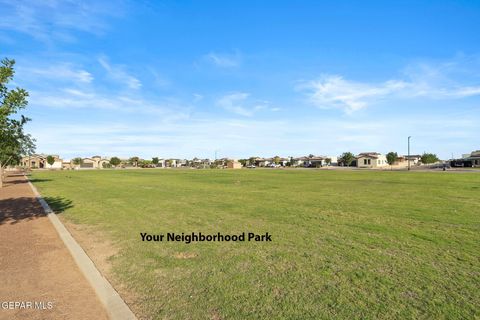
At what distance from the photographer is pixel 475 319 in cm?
409

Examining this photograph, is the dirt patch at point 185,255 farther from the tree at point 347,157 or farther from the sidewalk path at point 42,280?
the tree at point 347,157

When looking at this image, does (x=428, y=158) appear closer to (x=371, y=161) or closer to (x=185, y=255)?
(x=371, y=161)

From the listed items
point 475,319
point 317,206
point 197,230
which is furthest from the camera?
point 317,206

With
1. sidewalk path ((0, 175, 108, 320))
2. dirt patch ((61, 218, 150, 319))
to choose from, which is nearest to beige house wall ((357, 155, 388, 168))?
dirt patch ((61, 218, 150, 319))

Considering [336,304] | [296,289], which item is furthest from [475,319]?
[296,289]

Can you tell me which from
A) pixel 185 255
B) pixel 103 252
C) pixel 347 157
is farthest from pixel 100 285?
pixel 347 157

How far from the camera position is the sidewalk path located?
4508 millimetres

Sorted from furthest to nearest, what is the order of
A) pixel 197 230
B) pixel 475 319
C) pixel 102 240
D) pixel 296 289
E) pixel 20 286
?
1. pixel 197 230
2. pixel 102 240
3. pixel 20 286
4. pixel 296 289
5. pixel 475 319

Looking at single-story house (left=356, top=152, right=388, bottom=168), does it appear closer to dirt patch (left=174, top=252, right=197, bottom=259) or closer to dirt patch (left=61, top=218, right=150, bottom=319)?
dirt patch (left=61, top=218, right=150, bottom=319)

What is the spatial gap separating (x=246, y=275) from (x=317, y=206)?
8.95 m

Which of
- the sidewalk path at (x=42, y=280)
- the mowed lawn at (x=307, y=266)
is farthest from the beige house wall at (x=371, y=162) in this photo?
the sidewalk path at (x=42, y=280)

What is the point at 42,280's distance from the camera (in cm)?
569

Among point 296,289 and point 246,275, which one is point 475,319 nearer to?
point 296,289

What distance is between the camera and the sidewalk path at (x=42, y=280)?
14.8 feet
